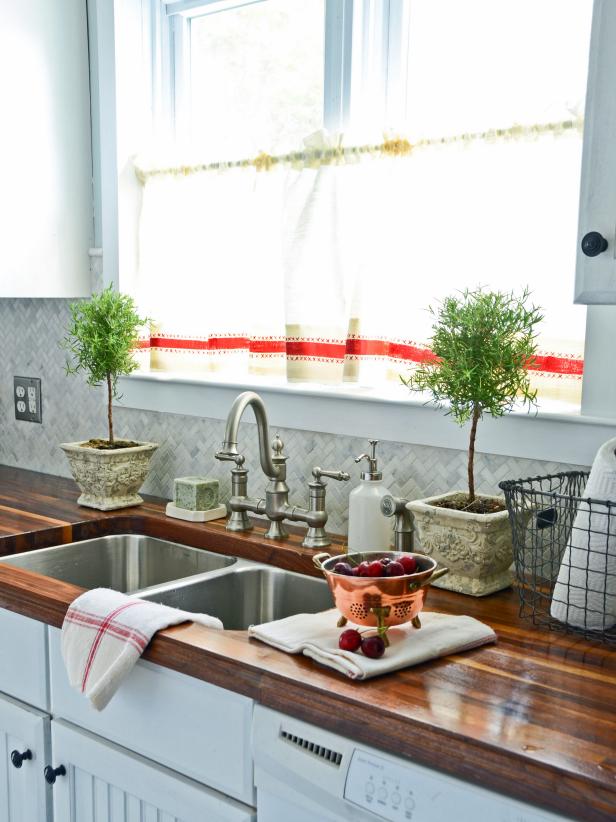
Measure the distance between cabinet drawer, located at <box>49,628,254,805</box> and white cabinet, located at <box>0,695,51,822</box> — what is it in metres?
0.16

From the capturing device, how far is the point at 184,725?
1401 millimetres

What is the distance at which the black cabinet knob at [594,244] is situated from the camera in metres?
1.29

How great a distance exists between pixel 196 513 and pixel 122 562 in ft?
0.76

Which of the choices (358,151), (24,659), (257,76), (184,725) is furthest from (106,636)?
(257,76)

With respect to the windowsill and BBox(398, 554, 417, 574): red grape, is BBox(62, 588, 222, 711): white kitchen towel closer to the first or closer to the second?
BBox(398, 554, 417, 574): red grape

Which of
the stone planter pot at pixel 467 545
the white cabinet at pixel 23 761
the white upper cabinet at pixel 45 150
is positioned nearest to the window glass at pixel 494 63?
the stone planter pot at pixel 467 545

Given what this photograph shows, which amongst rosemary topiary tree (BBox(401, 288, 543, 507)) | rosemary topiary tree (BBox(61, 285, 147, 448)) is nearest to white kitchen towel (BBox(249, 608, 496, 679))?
rosemary topiary tree (BBox(401, 288, 543, 507))

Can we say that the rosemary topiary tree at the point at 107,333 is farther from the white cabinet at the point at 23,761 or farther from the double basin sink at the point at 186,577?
the white cabinet at the point at 23,761

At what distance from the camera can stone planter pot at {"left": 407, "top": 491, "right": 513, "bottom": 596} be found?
1.61 meters

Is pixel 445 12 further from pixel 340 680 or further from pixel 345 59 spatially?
pixel 340 680

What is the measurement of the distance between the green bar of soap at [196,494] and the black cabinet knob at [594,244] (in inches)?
46.1

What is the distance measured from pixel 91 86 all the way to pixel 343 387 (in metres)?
1.16

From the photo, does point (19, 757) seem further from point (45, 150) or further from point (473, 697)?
point (45, 150)

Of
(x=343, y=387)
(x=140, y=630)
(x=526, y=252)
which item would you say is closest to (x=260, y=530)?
(x=343, y=387)
